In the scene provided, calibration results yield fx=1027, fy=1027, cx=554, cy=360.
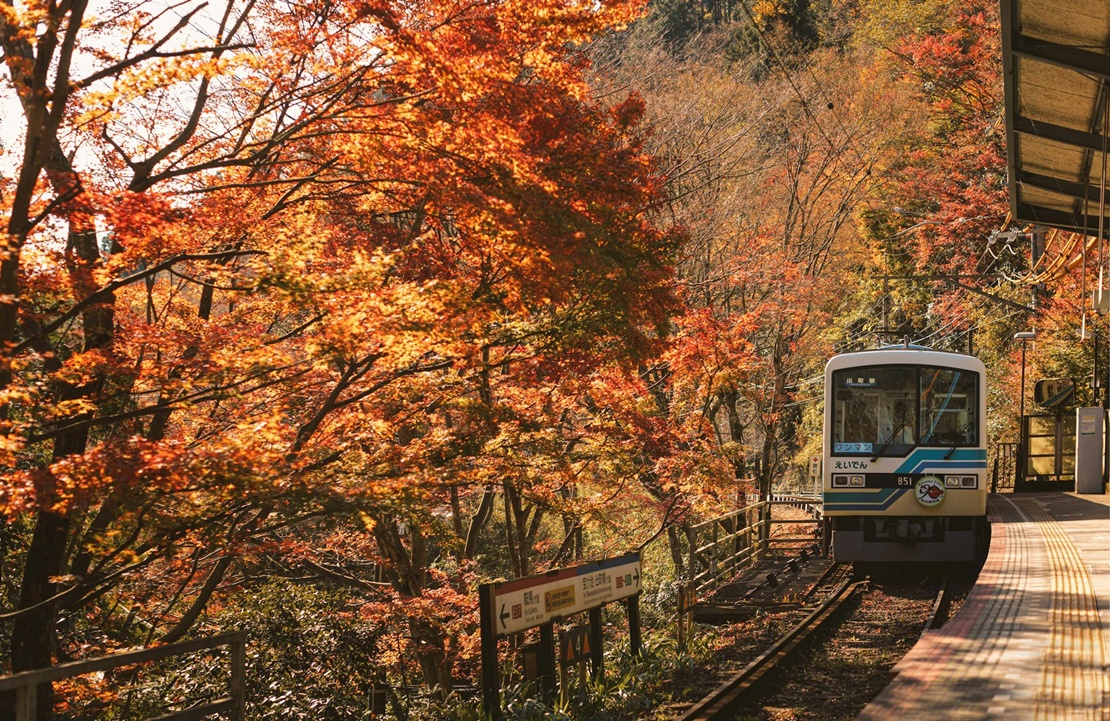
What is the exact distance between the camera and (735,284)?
897 inches

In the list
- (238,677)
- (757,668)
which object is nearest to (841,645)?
(757,668)

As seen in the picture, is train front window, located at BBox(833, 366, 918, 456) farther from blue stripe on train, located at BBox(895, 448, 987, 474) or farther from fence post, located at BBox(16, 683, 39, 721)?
fence post, located at BBox(16, 683, 39, 721)

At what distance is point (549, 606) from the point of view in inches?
340

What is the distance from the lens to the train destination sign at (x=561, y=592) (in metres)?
8.02

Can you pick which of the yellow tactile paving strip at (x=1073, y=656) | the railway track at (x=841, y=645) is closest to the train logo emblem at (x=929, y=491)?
the railway track at (x=841, y=645)

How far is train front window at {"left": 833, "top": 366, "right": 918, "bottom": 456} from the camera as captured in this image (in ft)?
45.0

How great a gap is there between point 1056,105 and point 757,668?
6.83 metres

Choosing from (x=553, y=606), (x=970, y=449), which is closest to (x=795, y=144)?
(x=970, y=449)

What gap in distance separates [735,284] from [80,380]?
1640 cm

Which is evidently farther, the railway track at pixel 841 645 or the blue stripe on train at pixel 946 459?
the blue stripe on train at pixel 946 459

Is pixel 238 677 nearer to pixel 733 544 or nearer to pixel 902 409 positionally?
pixel 902 409

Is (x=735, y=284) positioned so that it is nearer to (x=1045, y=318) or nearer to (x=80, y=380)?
(x=1045, y=318)

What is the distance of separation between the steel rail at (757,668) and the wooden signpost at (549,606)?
55.3 inches

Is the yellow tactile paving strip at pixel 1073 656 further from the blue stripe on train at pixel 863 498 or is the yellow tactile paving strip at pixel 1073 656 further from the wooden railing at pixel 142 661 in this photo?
the wooden railing at pixel 142 661
